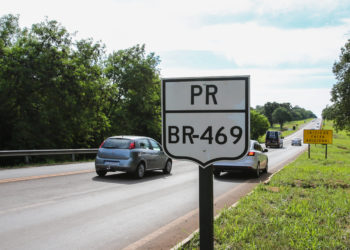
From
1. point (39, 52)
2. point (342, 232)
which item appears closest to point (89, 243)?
point (342, 232)

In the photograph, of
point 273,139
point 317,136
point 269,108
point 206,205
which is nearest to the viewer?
point 206,205

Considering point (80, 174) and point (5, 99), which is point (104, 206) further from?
point (5, 99)

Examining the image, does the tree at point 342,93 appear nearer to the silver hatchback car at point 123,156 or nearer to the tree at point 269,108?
the silver hatchback car at point 123,156

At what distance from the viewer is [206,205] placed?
235cm

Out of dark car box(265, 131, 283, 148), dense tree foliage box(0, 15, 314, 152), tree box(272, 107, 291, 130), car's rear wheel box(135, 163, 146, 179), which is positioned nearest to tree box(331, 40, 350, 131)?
dark car box(265, 131, 283, 148)

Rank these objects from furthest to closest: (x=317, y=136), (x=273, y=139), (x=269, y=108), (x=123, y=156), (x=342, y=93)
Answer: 1. (x=269, y=108)
2. (x=273, y=139)
3. (x=342, y=93)
4. (x=317, y=136)
5. (x=123, y=156)

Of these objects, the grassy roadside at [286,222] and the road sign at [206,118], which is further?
the grassy roadside at [286,222]

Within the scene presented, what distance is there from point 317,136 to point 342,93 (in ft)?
77.9

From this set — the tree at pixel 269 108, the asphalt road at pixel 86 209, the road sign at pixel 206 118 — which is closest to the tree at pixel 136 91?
the asphalt road at pixel 86 209

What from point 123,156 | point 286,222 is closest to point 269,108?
point 123,156

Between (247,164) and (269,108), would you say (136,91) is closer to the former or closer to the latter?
(247,164)

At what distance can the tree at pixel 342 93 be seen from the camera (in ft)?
148

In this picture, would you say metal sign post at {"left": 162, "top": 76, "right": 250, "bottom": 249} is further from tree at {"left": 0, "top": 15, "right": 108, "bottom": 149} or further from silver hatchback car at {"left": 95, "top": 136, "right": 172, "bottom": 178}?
tree at {"left": 0, "top": 15, "right": 108, "bottom": 149}

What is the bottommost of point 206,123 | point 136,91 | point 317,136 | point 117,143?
point 317,136
